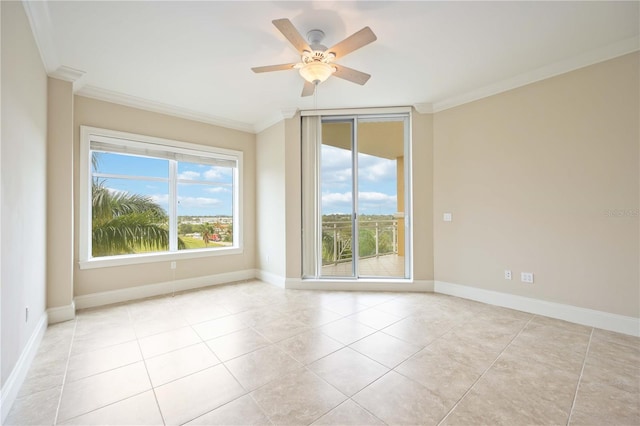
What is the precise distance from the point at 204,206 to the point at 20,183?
265 cm

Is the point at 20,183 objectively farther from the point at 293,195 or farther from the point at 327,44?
the point at 293,195

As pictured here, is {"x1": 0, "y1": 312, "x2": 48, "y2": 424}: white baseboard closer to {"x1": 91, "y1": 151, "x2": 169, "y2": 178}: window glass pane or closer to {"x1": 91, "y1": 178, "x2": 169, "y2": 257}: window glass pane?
{"x1": 91, "y1": 178, "x2": 169, "y2": 257}: window glass pane

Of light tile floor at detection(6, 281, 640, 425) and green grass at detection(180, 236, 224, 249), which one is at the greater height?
green grass at detection(180, 236, 224, 249)

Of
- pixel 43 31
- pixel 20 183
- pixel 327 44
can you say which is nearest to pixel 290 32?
pixel 327 44

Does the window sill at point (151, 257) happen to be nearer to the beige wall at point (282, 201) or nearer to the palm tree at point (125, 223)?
the palm tree at point (125, 223)

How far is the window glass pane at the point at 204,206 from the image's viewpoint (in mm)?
4473

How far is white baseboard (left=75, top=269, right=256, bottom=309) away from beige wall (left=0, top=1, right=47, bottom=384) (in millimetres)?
773

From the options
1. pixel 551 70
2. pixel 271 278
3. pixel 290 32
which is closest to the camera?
pixel 290 32

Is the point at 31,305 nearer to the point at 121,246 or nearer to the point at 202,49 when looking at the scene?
the point at 121,246

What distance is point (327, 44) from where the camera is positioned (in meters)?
2.63

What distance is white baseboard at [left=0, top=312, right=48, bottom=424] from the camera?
1652mm

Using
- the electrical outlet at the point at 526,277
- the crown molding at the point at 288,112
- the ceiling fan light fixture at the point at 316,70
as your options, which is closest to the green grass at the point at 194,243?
the crown molding at the point at 288,112

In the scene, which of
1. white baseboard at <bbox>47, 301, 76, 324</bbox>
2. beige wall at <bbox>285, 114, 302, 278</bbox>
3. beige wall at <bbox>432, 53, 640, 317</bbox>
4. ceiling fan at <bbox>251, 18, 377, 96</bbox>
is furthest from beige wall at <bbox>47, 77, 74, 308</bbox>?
beige wall at <bbox>432, 53, 640, 317</bbox>

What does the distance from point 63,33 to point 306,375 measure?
11.8 feet
